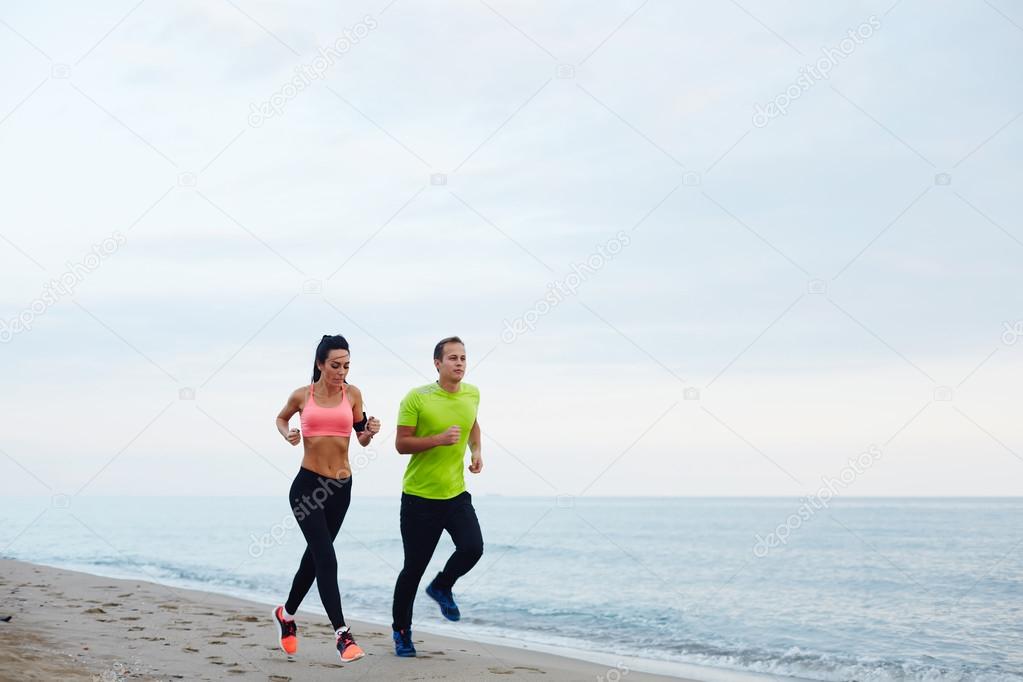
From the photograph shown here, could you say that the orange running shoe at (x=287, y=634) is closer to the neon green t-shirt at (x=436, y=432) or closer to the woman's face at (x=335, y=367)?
the neon green t-shirt at (x=436, y=432)

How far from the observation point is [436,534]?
6.28 metres

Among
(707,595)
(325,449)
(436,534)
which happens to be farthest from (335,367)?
(707,595)

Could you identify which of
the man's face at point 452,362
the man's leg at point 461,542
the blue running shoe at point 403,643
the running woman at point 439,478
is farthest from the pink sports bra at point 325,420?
the blue running shoe at point 403,643

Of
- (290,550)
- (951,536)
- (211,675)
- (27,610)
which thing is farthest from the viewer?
(951,536)

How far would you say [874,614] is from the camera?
13.7 meters

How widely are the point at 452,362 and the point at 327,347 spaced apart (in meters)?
0.88

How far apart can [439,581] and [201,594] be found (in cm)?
783

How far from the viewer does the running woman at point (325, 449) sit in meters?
5.54

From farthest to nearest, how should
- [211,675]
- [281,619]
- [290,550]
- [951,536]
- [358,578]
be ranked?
1. [951,536]
2. [290,550]
3. [358,578]
4. [281,619]
5. [211,675]

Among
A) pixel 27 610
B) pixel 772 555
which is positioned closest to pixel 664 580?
pixel 772 555

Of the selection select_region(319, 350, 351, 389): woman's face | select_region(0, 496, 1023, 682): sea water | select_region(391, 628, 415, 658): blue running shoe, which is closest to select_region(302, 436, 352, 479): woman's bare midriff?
select_region(319, 350, 351, 389): woman's face

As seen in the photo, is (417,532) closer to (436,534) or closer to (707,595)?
(436,534)

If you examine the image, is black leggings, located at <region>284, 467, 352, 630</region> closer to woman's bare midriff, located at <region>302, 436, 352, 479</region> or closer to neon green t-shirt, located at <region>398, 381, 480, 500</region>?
woman's bare midriff, located at <region>302, 436, 352, 479</region>

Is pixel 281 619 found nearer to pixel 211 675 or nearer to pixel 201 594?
pixel 211 675
